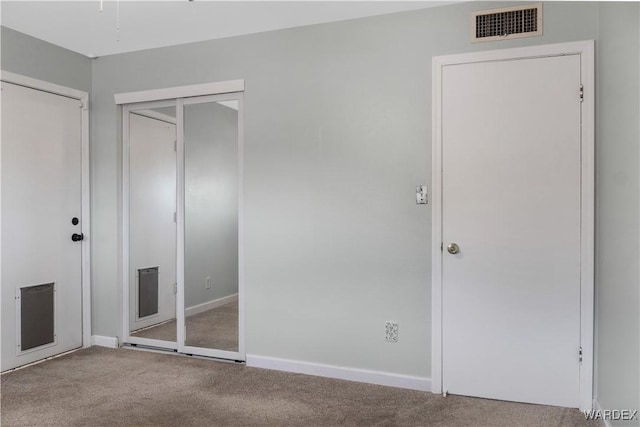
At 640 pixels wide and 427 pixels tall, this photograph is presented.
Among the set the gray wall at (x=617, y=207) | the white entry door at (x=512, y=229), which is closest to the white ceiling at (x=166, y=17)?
the white entry door at (x=512, y=229)

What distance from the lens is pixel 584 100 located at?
257 centimetres

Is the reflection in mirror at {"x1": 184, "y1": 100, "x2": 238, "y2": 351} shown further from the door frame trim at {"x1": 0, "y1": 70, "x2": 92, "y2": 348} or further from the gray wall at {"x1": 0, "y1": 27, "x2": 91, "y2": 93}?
the gray wall at {"x1": 0, "y1": 27, "x2": 91, "y2": 93}

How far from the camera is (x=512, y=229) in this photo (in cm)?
271

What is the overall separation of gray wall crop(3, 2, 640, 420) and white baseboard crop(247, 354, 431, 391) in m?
0.04

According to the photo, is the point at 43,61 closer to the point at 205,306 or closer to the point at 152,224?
the point at 152,224

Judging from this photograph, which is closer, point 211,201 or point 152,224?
point 211,201

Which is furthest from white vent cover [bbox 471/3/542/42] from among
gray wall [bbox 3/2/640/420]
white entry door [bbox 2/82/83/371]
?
white entry door [bbox 2/82/83/371]

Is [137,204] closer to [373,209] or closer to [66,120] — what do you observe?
[66,120]

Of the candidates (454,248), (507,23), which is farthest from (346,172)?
(507,23)

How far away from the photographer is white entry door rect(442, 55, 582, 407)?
2609 mm

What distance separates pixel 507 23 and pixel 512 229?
124 centimetres
